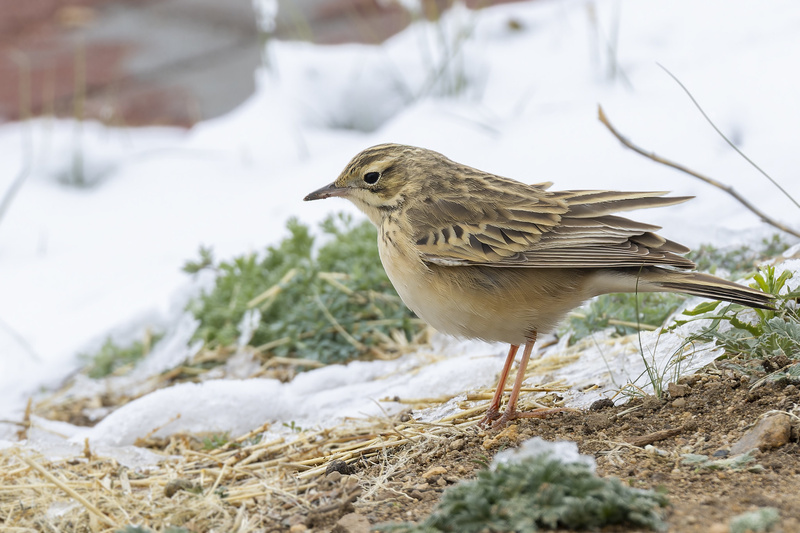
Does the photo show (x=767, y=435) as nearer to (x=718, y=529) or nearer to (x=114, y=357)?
(x=718, y=529)

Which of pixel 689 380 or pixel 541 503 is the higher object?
pixel 689 380

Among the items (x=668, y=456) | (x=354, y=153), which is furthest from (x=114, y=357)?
(x=668, y=456)

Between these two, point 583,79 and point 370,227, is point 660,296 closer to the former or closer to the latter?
point 370,227

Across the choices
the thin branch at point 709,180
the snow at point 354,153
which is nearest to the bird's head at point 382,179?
the thin branch at point 709,180

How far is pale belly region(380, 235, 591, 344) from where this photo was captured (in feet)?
12.4

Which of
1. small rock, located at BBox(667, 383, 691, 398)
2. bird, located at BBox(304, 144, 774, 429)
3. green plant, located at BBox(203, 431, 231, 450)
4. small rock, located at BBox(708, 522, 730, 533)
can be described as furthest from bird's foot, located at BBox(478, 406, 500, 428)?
small rock, located at BBox(708, 522, 730, 533)

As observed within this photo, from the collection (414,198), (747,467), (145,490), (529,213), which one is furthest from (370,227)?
(747,467)

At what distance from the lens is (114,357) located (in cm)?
631

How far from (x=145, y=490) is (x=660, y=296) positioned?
9.48 feet

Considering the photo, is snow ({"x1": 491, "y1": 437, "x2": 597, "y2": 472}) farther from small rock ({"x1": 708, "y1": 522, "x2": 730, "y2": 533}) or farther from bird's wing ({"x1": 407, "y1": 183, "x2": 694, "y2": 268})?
bird's wing ({"x1": 407, "y1": 183, "x2": 694, "y2": 268})

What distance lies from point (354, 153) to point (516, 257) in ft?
13.7

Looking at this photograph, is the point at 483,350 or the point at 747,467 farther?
the point at 483,350

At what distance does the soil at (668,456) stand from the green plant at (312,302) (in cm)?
184

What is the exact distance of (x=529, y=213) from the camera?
3.93 m
